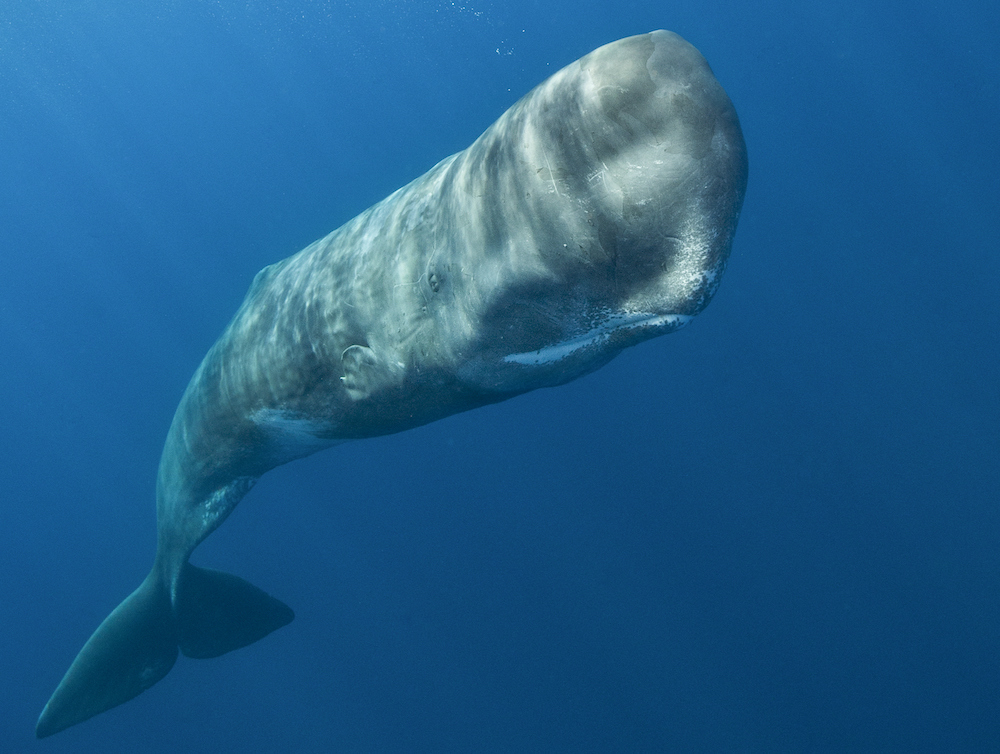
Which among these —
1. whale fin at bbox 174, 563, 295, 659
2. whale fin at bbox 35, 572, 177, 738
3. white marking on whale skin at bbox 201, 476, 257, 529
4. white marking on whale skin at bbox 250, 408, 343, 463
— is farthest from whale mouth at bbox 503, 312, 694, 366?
whale fin at bbox 35, 572, 177, 738

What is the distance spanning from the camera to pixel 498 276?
9.19 ft

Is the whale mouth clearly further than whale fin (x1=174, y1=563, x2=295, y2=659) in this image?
No

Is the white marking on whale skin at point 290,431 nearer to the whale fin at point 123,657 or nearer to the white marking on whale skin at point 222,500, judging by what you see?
the white marking on whale skin at point 222,500

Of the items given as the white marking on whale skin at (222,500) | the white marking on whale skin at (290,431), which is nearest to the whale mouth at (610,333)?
the white marking on whale skin at (290,431)

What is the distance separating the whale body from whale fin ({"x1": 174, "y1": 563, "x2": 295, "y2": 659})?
5.09ft

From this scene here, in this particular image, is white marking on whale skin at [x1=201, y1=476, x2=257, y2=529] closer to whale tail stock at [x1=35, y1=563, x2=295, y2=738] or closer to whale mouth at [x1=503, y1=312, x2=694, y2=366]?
whale tail stock at [x1=35, y1=563, x2=295, y2=738]

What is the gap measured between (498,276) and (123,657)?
7.13 metres

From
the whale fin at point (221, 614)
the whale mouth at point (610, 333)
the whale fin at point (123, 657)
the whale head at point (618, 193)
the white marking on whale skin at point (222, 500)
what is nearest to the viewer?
the whale head at point (618, 193)

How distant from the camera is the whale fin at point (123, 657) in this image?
23.7ft

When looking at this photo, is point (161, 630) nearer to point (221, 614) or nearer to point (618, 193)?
point (221, 614)

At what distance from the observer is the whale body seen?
84.0 inches

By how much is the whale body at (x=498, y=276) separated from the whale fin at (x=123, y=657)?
196 cm

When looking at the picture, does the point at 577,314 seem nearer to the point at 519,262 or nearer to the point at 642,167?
the point at 519,262

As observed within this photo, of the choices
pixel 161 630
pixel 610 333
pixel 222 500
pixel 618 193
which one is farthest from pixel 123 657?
pixel 618 193
